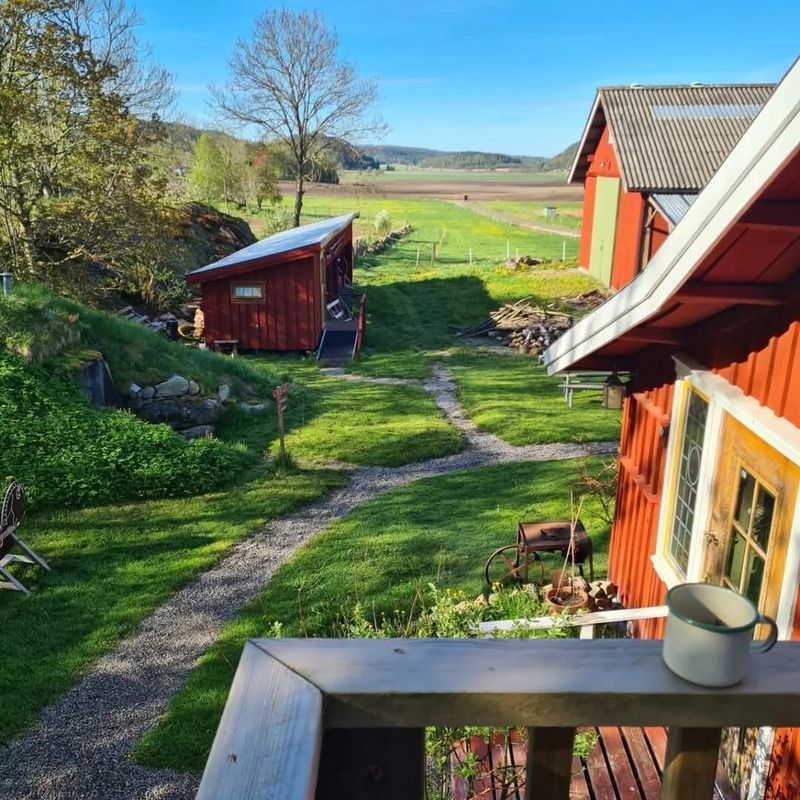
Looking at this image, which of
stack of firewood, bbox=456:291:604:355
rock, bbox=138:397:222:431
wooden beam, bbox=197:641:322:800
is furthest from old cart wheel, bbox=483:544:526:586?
stack of firewood, bbox=456:291:604:355

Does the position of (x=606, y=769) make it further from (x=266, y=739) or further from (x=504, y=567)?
(x=504, y=567)

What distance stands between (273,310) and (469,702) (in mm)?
20701

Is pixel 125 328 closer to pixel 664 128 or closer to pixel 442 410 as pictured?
pixel 442 410

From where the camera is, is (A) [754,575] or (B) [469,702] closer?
(B) [469,702]

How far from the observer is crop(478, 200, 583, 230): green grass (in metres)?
66.1

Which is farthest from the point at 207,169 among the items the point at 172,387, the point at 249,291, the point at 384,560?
the point at 384,560

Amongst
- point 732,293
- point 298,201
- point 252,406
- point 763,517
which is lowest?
point 252,406

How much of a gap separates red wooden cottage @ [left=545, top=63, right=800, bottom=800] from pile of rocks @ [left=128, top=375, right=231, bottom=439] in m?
9.87

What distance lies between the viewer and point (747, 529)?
162 inches

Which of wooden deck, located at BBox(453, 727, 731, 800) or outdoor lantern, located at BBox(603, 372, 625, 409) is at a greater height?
outdoor lantern, located at BBox(603, 372, 625, 409)

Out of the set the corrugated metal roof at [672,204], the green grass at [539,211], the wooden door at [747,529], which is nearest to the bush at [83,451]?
the wooden door at [747,529]

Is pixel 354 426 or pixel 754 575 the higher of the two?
pixel 754 575

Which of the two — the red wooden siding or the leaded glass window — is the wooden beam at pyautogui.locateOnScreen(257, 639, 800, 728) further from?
the red wooden siding

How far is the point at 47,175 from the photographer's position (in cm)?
1814
